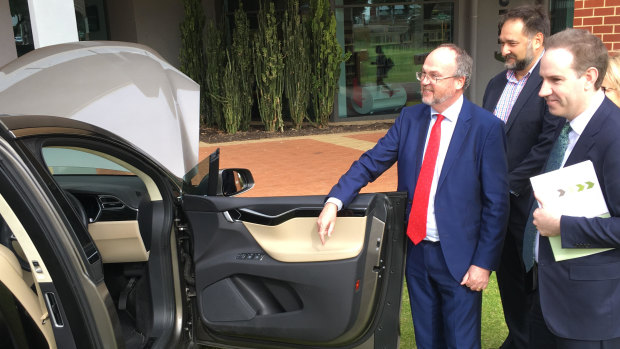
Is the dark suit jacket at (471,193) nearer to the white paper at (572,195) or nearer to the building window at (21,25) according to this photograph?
the white paper at (572,195)

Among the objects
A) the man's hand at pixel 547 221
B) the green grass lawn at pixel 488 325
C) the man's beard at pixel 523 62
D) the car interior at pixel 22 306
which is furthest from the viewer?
the green grass lawn at pixel 488 325

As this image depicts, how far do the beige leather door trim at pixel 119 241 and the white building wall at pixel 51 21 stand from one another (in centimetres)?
281

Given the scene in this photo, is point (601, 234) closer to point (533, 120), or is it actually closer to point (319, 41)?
point (533, 120)

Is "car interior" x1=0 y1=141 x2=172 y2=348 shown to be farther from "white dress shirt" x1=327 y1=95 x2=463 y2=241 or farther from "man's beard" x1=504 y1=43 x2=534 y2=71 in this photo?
"man's beard" x1=504 y1=43 x2=534 y2=71

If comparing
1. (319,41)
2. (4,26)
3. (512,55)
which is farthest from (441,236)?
(319,41)

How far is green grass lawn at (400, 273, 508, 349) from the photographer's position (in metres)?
3.79

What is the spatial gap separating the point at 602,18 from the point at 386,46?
7.09 m

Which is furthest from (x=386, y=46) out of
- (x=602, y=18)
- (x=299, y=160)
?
(x=602, y=18)

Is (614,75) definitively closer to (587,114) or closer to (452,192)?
(587,114)

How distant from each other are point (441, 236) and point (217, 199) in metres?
1.04

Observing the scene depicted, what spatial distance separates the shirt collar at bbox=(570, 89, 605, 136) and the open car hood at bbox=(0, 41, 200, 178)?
208 centimetres

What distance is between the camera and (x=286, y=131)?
1147cm

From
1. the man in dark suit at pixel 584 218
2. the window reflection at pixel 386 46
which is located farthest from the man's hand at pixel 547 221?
the window reflection at pixel 386 46

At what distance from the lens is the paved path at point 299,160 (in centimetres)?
724
